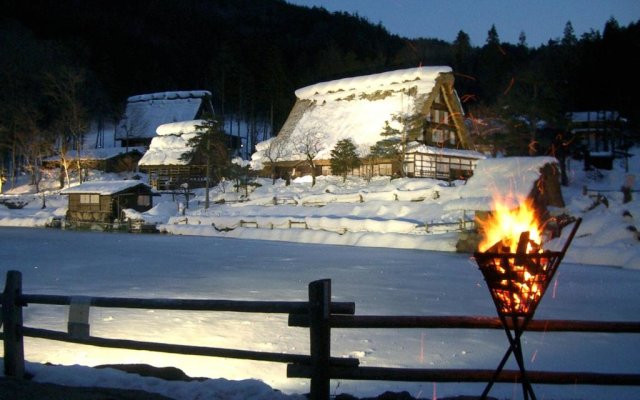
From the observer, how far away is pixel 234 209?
32.4m

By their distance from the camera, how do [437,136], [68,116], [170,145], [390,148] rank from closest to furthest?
[390,148]
[437,136]
[170,145]
[68,116]

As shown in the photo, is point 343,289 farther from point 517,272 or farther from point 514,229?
point 517,272

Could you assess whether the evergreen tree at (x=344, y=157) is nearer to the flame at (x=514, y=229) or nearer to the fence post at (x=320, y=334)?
the fence post at (x=320, y=334)

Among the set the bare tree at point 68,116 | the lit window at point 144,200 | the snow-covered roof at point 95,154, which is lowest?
the lit window at point 144,200

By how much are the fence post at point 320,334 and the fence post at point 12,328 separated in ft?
8.18

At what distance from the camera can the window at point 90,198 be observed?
3466cm

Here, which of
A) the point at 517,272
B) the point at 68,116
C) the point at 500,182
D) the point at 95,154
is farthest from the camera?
the point at 95,154

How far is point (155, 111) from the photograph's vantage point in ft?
187

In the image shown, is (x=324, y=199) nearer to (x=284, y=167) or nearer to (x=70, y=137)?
(x=284, y=167)

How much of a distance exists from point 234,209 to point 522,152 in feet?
57.2

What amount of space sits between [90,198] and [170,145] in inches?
470

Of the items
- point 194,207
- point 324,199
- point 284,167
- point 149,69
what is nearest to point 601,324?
point 324,199

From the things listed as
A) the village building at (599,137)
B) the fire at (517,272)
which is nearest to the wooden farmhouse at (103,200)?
the village building at (599,137)

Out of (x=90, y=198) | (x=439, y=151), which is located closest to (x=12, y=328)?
(x=90, y=198)
